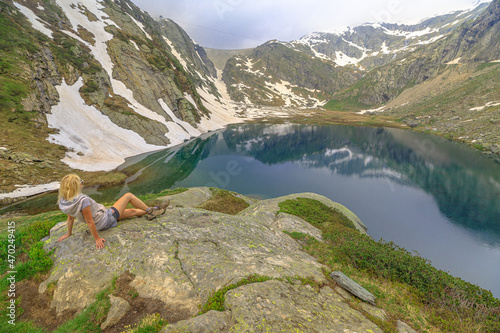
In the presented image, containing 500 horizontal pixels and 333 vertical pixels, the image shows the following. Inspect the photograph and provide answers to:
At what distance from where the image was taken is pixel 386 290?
372 inches

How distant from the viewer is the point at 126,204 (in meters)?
8.24

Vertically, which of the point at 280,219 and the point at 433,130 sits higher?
the point at 433,130

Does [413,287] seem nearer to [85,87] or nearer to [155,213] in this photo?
[155,213]

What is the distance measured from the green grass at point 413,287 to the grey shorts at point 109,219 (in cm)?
1067

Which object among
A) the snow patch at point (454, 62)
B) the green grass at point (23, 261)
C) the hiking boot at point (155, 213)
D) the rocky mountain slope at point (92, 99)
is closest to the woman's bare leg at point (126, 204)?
the hiking boot at point (155, 213)

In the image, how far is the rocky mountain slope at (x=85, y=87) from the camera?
1570 inches

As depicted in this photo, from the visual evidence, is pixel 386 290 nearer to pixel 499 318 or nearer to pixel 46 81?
pixel 499 318

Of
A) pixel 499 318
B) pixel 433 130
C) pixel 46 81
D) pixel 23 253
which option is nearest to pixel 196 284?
pixel 23 253

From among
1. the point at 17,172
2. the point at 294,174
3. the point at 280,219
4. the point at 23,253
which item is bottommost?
the point at 17,172

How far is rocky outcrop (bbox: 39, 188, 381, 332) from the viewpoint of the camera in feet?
18.7

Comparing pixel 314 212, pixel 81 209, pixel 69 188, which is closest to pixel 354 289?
pixel 81 209

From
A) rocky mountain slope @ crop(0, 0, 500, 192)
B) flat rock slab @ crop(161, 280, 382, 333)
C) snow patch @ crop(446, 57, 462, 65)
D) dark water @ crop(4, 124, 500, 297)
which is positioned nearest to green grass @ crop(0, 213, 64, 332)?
flat rock slab @ crop(161, 280, 382, 333)

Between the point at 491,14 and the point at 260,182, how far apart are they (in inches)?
10426

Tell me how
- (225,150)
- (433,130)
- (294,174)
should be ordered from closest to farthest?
(294,174) → (225,150) → (433,130)
